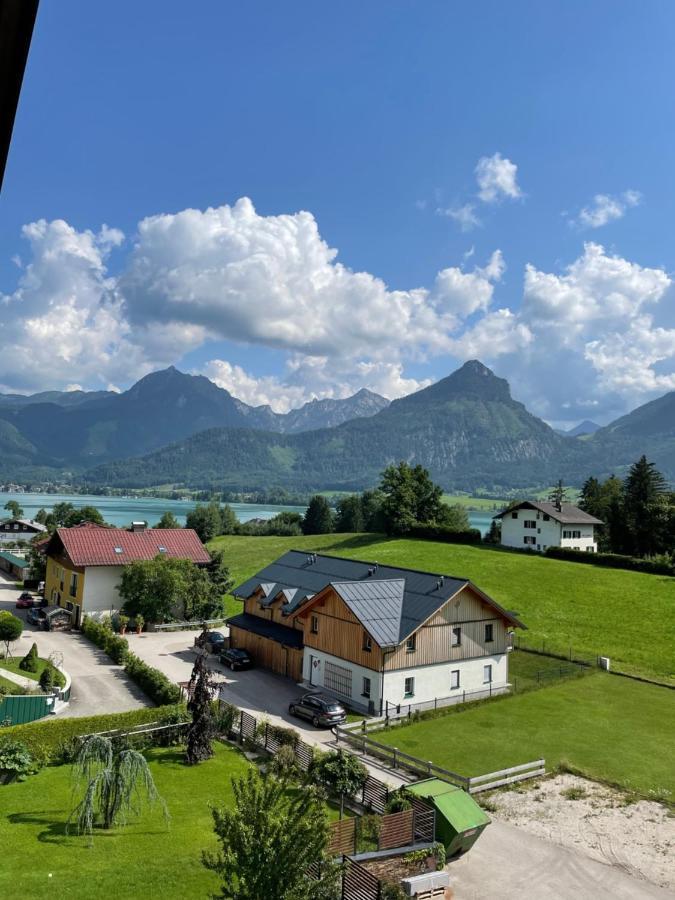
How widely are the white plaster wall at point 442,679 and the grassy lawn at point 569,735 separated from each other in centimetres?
213

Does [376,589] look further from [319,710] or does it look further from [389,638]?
[319,710]

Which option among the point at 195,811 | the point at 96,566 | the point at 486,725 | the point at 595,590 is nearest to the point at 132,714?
the point at 195,811

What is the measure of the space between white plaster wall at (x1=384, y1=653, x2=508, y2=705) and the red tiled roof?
30.5 metres

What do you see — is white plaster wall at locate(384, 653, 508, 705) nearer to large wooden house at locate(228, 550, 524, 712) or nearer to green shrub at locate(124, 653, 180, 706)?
large wooden house at locate(228, 550, 524, 712)

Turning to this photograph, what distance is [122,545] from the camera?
6091 cm

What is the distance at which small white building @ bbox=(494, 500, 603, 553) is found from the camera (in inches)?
3447

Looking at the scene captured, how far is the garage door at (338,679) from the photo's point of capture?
128ft

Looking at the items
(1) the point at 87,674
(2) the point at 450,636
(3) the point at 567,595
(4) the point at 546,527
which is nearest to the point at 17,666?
(1) the point at 87,674

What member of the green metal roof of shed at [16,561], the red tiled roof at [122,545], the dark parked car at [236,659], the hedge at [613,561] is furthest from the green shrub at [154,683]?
the hedge at [613,561]

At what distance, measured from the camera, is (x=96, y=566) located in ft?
187

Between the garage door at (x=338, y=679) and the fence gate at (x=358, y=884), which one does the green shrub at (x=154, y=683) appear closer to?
the garage door at (x=338, y=679)

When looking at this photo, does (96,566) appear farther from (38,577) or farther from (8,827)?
(8,827)

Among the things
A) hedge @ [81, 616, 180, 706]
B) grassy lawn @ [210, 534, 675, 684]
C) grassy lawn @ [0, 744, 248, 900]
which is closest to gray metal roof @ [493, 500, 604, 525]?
grassy lawn @ [210, 534, 675, 684]

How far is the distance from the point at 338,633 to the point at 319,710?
6.04 metres
